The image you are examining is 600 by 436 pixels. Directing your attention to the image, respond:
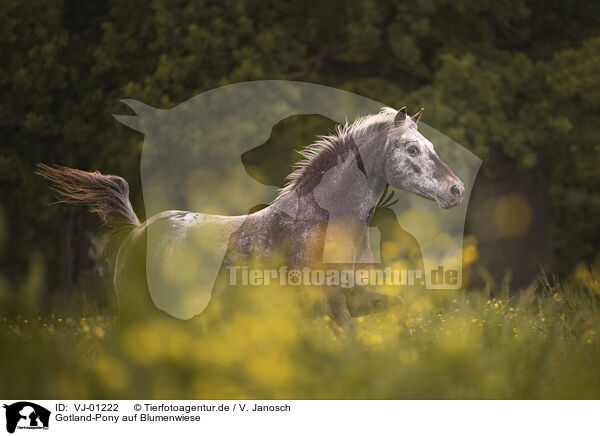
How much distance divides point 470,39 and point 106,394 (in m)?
8.36

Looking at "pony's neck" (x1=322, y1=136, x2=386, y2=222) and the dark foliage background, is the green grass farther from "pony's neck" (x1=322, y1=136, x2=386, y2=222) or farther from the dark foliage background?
the dark foliage background

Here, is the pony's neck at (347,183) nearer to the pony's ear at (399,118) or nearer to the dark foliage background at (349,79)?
the pony's ear at (399,118)

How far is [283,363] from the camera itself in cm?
303

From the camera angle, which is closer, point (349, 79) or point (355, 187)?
point (355, 187)

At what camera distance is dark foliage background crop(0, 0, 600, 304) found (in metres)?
8.97

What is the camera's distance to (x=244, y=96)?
8984 millimetres

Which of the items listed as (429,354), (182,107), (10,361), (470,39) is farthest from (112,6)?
(429,354)

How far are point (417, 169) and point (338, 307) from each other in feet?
4.27

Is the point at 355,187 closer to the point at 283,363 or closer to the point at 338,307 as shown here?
the point at 338,307

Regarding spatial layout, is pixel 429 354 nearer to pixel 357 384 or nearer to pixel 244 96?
pixel 357 384

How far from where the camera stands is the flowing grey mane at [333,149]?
17.4 feet
